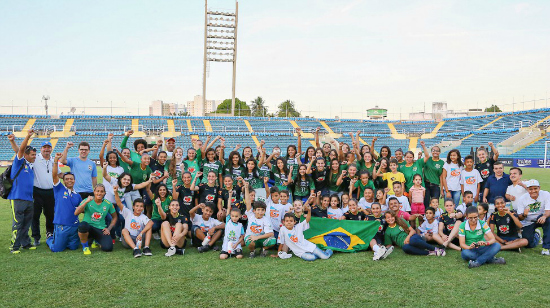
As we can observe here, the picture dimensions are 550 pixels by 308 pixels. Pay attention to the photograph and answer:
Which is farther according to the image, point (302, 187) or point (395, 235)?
point (302, 187)

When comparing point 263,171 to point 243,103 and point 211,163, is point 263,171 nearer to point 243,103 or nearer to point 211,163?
point 211,163

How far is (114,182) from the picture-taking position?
7121 mm

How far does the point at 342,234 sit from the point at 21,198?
476cm

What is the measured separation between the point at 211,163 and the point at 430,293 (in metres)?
4.53

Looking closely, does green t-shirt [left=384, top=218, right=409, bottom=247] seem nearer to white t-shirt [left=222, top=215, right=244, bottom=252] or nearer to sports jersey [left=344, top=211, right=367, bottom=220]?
sports jersey [left=344, top=211, right=367, bottom=220]

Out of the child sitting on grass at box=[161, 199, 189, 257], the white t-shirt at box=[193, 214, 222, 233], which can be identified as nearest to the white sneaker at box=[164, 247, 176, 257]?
the child sitting on grass at box=[161, 199, 189, 257]

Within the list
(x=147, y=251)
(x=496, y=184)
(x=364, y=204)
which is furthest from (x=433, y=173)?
(x=147, y=251)

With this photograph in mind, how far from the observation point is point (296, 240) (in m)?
6.06

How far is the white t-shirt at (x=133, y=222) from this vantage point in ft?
21.2

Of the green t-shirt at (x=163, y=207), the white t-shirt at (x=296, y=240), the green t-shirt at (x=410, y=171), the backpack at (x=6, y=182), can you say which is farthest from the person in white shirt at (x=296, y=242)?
the backpack at (x=6, y=182)

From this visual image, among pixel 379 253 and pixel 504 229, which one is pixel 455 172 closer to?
pixel 504 229

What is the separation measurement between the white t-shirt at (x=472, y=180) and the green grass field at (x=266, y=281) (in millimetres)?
1424

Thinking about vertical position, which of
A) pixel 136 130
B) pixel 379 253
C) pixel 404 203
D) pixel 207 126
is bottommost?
pixel 379 253

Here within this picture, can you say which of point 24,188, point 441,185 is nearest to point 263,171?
point 441,185
